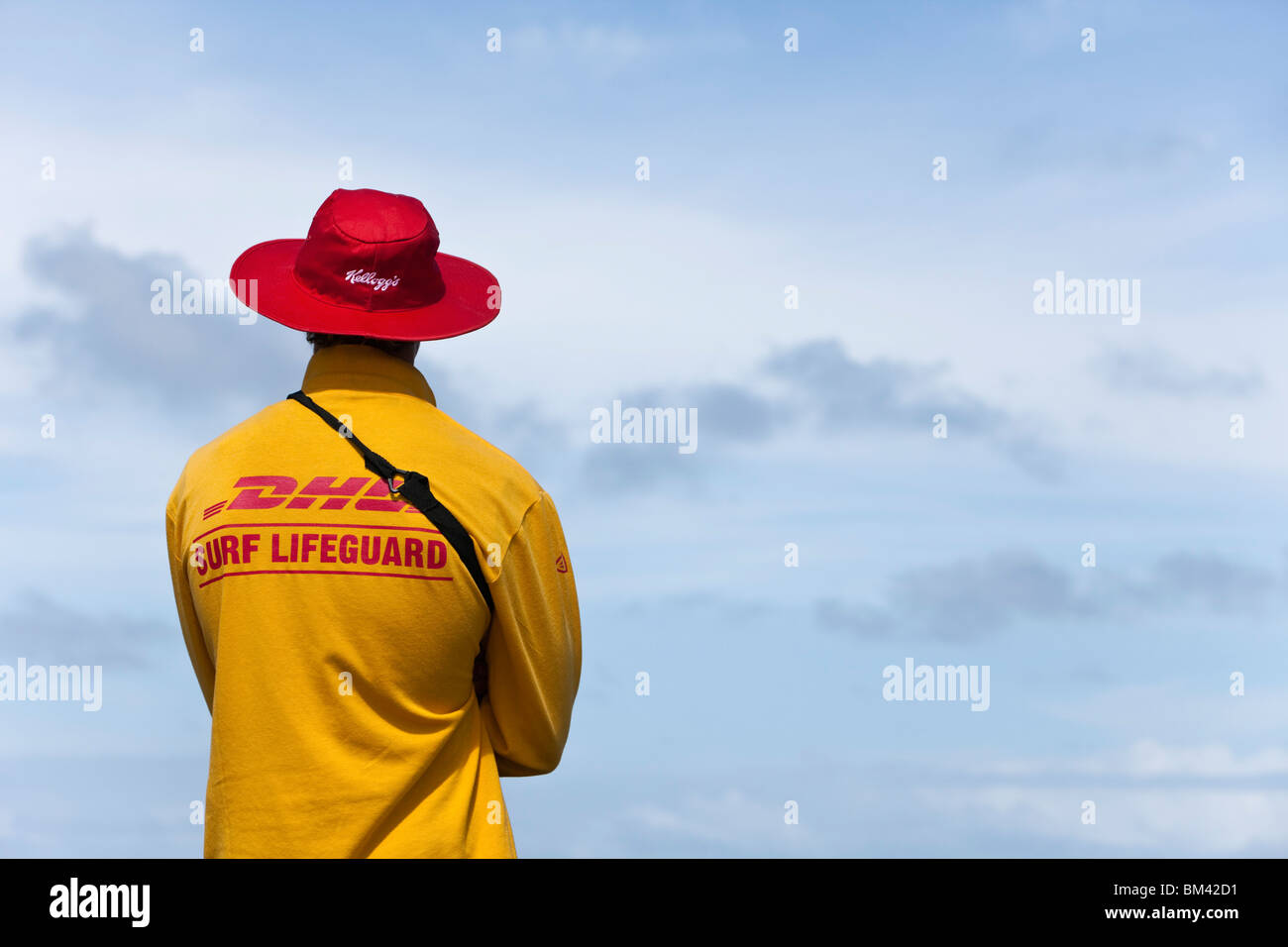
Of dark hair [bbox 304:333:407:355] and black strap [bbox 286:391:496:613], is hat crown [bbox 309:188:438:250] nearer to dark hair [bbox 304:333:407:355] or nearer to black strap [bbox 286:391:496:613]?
dark hair [bbox 304:333:407:355]

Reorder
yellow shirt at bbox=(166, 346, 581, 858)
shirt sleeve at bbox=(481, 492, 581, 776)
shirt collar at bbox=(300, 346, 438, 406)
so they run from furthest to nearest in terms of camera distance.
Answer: shirt collar at bbox=(300, 346, 438, 406), shirt sleeve at bbox=(481, 492, 581, 776), yellow shirt at bbox=(166, 346, 581, 858)

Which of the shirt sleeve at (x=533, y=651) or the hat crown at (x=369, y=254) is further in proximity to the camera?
the hat crown at (x=369, y=254)

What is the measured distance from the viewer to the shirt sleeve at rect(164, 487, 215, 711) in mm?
4238

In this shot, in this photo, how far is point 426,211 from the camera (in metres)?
4.34

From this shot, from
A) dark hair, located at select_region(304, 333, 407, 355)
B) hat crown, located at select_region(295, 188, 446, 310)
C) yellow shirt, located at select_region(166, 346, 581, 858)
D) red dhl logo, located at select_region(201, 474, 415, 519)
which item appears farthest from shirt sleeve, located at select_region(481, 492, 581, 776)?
hat crown, located at select_region(295, 188, 446, 310)

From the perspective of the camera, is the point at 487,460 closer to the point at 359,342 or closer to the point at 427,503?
the point at 427,503

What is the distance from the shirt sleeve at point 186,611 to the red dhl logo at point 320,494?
17.7 inches

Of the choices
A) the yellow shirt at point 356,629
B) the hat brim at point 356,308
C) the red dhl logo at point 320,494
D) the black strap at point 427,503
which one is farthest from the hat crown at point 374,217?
the red dhl logo at point 320,494

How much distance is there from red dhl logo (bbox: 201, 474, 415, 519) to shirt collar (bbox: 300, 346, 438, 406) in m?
0.40

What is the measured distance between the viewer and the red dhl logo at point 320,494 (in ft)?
12.6

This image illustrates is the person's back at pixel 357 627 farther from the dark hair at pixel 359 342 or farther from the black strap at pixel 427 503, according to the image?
the dark hair at pixel 359 342

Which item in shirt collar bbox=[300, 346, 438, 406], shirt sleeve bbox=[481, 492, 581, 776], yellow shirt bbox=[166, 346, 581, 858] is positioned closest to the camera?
yellow shirt bbox=[166, 346, 581, 858]

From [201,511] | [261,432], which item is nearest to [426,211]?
[261,432]
